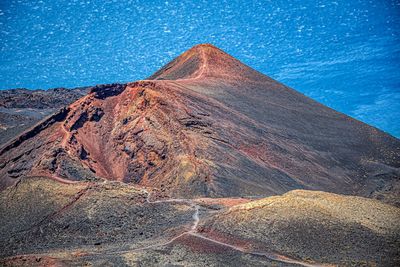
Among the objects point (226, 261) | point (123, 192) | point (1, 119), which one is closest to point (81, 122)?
point (123, 192)

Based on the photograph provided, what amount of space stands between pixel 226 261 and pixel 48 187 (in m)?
10.3

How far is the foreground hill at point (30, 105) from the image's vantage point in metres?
45.6

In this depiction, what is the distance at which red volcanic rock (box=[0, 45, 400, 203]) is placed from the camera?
23297 mm

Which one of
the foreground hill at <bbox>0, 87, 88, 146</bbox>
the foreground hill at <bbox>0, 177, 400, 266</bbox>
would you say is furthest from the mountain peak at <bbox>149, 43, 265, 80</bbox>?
the foreground hill at <bbox>0, 177, 400, 266</bbox>

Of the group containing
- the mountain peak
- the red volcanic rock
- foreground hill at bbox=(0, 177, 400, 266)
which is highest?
the mountain peak

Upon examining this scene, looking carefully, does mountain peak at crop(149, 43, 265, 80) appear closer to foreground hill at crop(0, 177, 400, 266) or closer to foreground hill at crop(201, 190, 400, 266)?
foreground hill at crop(0, 177, 400, 266)

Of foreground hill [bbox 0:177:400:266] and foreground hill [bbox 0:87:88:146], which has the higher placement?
foreground hill [bbox 0:87:88:146]

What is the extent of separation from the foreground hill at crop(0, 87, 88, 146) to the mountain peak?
44.4 feet

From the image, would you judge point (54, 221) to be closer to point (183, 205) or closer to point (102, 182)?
point (102, 182)

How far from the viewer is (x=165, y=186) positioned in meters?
22.8

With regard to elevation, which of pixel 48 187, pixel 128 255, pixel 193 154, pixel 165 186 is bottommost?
pixel 128 255

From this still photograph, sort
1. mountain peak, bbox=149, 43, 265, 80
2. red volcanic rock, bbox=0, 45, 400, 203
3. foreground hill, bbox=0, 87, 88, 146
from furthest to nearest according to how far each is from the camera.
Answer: foreground hill, bbox=0, 87, 88, 146, mountain peak, bbox=149, 43, 265, 80, red volcanic rock, bbox=0, 45, 400, 203

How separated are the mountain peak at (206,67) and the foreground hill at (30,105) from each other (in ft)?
44.4

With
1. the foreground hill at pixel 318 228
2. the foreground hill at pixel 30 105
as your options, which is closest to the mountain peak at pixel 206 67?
the foreground hill at pixel 30 105
